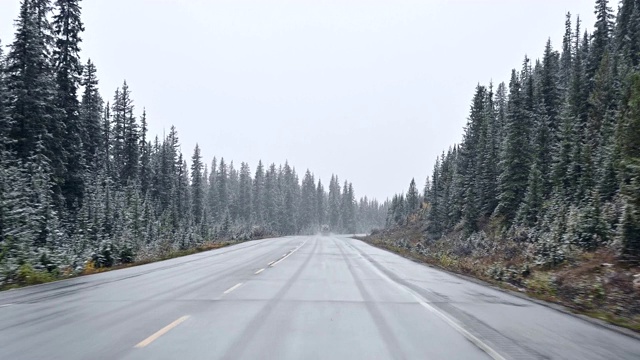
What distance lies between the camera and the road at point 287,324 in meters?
6.56

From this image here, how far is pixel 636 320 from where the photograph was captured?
32.2 feet

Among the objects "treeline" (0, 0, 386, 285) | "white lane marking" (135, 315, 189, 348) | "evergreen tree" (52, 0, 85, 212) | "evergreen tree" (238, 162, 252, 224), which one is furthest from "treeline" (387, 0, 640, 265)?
"evergreen tree" (238, 162, 252, 224)

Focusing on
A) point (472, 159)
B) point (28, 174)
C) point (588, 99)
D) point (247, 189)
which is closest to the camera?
point (28, 174)

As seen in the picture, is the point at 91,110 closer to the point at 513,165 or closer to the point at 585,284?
the point at 513,165

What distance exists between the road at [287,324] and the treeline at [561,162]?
37.6 feet

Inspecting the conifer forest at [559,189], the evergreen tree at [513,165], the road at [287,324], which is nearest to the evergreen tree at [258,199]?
the conifer forest at [559,189]

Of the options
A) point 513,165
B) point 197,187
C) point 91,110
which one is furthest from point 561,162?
point 197,187

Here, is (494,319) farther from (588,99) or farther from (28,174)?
(588,99)

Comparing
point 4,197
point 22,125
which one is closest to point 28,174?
point 22,125

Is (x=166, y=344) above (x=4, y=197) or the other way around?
the other way around

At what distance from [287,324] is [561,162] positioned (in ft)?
131

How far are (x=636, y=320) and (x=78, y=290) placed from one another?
1323 cm

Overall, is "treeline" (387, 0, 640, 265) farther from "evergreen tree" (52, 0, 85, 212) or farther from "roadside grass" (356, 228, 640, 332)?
"evergreen tree" (52, 0, 85, 212)

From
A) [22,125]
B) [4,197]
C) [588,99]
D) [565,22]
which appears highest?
[565,22]
